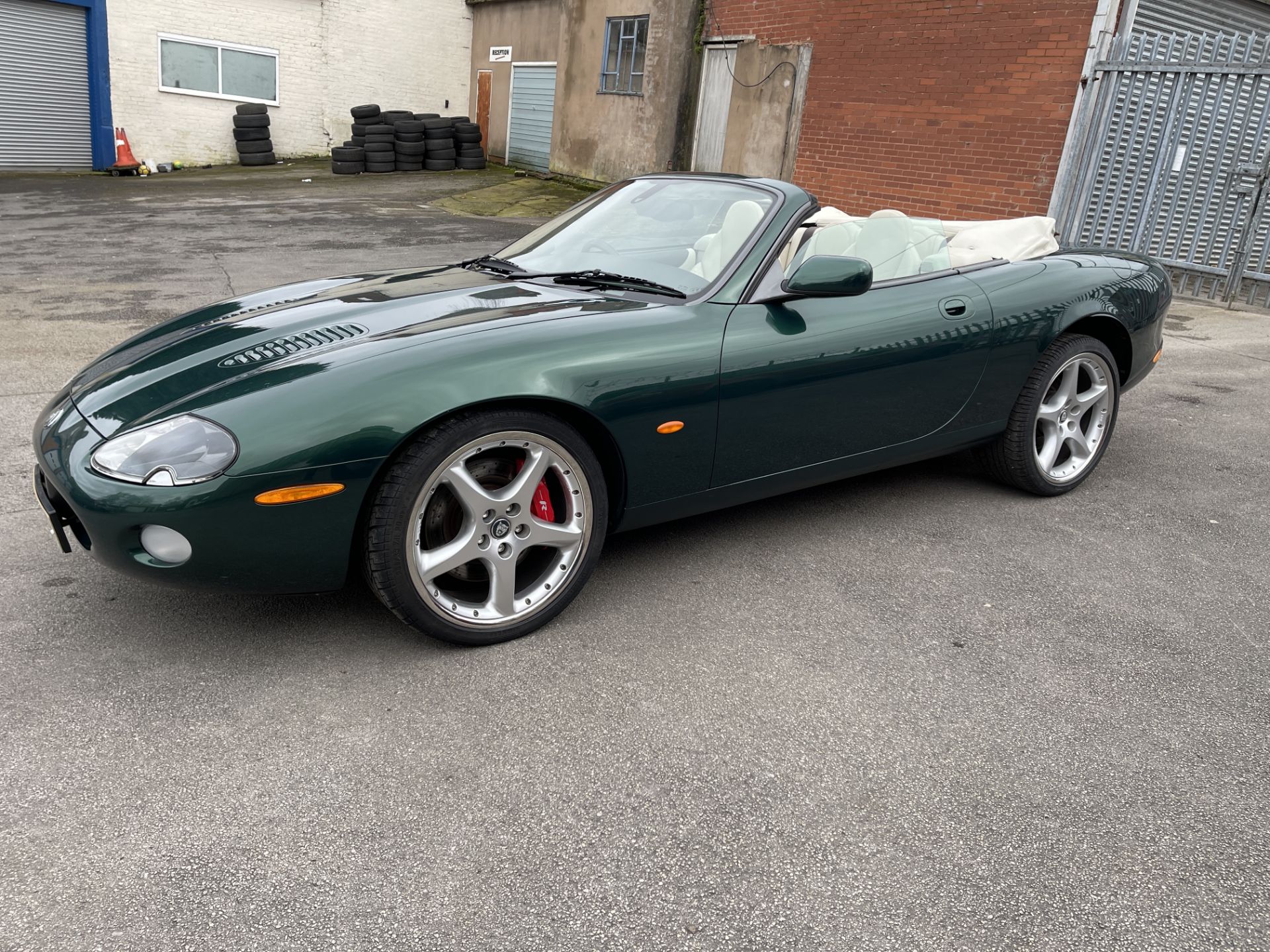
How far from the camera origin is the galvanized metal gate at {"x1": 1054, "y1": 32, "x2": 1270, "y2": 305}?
9.14m

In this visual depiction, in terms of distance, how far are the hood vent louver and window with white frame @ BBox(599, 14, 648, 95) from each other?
14440 mm

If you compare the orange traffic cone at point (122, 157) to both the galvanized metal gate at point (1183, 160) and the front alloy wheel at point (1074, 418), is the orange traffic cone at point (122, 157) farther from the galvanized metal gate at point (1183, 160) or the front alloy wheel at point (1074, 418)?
the front alloy wheel at point (1074, 418)

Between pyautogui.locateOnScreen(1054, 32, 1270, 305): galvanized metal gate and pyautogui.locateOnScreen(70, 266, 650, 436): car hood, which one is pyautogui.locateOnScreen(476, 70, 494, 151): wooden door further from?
pyautogui.locateOnScreen(70, 266, 650, 436): car hood

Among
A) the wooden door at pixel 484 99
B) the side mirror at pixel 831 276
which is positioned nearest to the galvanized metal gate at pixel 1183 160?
the side mirror at pixel 831 276

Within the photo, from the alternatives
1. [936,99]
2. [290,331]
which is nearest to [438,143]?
[936,99]

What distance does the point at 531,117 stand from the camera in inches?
810

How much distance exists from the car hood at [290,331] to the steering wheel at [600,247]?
0.33 meters

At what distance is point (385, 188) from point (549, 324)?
16008 mm

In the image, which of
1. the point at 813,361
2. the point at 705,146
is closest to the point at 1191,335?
the point at 813,361

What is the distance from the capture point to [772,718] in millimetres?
2709

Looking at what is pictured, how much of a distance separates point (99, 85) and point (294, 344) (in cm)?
2041

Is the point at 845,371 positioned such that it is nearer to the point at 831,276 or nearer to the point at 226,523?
the point at 831,276

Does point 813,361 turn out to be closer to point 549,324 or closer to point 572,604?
point 549,324

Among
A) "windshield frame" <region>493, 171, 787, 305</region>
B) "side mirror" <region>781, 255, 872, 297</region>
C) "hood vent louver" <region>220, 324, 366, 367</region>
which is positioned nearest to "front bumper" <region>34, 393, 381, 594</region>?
"hood vent louver" <region>220, 324, 366, 367</region>
